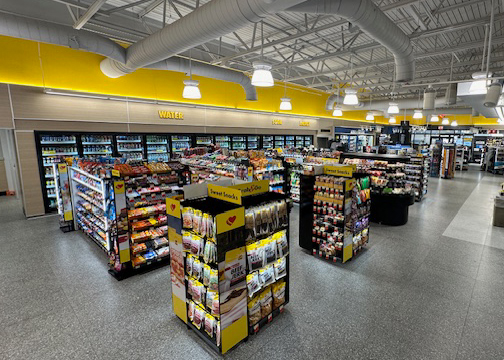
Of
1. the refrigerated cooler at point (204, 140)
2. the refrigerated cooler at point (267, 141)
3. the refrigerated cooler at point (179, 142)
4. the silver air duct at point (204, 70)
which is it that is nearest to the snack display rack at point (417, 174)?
the silver air duct at point (204, 70)

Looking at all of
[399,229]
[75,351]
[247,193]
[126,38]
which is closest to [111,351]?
[75,351]

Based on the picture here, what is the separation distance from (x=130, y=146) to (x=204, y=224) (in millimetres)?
7699

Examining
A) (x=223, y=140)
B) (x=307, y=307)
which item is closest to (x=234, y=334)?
(x=307, y=307)

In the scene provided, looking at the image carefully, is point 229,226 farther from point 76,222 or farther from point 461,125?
point 461,125

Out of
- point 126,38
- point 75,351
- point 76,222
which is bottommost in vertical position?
point 75,351

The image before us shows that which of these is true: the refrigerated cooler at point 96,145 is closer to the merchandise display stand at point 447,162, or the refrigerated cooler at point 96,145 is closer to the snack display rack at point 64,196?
the snack display rack at point 64,196

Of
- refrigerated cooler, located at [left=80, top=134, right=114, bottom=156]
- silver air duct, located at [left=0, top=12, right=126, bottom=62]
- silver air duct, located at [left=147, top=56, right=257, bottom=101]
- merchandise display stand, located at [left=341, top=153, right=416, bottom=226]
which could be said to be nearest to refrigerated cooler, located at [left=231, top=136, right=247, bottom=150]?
silver air duct, located at [left=147, top=56, right=257, bottom=101]

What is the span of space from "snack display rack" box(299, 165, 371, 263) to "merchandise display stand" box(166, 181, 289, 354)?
170 cm

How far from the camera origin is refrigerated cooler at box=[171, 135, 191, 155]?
1027 centimetres

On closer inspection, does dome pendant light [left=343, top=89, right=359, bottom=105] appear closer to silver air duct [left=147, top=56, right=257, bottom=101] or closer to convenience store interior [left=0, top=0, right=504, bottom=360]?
convenience store interior [left=0, top=0, right=504, bottom=360]

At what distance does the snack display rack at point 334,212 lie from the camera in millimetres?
4645

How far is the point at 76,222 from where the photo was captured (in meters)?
6.37

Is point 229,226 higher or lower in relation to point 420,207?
higher

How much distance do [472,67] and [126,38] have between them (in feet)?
49.8
